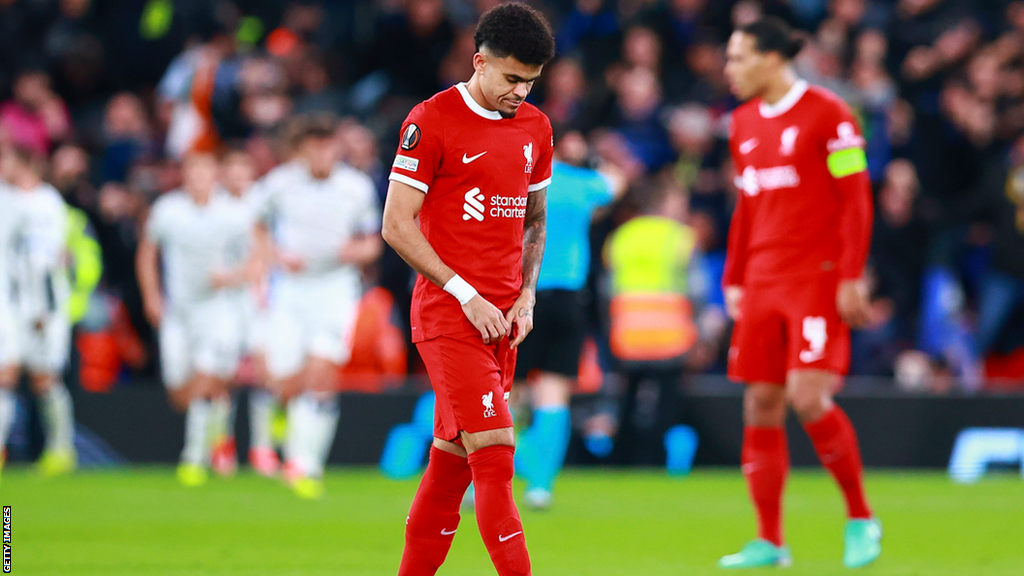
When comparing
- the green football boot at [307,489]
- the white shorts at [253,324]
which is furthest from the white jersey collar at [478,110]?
the white shorts at [253,324]

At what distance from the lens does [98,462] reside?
12250mm

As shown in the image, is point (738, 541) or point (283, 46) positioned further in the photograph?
point (283, 46)

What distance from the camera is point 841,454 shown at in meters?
6.30

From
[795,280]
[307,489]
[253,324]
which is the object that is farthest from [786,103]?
[253,324]

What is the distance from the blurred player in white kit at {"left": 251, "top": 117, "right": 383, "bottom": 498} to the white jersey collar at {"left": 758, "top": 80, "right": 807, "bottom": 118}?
4.50 meters

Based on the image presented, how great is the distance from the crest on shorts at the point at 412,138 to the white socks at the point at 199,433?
753 cm

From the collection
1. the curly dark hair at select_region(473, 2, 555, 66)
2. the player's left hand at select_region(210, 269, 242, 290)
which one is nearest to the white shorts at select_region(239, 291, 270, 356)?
the player's left hand at select_region(210, 269, 242, 290)

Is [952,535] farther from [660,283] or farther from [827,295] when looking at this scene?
[660,283]

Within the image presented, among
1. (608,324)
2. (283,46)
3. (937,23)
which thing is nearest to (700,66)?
(937,23)

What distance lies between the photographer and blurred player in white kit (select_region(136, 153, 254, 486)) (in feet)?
39.3

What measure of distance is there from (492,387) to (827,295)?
252 centimetres

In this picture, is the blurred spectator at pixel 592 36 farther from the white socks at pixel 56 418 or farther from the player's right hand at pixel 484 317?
the player's right hand at pixel 484 317

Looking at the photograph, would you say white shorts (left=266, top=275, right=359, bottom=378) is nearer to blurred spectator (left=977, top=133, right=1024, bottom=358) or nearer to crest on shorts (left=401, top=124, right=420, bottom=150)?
crest on shorts (left=401, top=124, right=420, bottom=150)

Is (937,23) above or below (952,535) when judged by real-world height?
above
